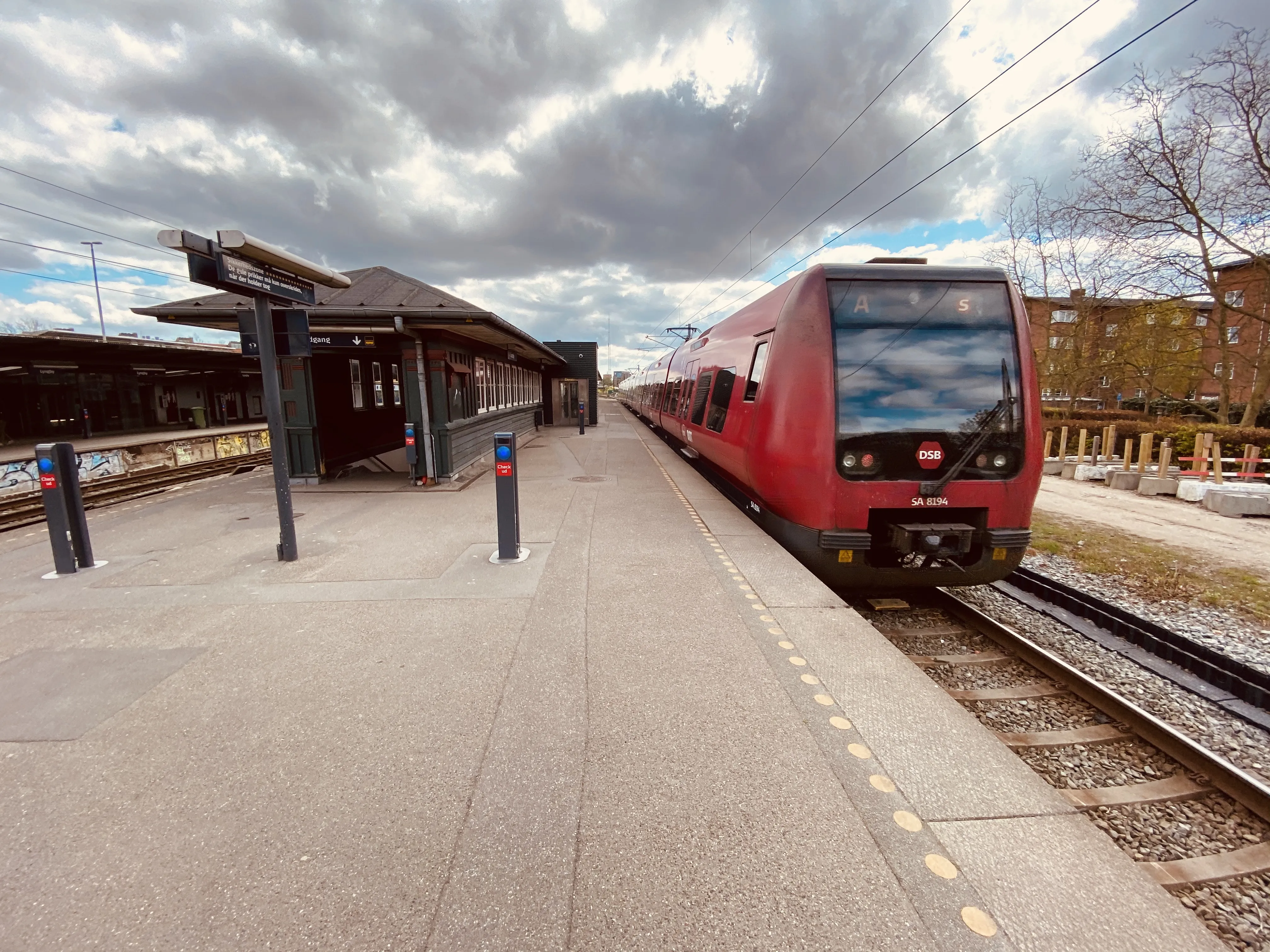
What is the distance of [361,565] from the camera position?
5391mm

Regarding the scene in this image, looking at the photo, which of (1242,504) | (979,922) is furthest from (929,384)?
(1242,504)

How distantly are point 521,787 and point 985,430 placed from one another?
4521mm

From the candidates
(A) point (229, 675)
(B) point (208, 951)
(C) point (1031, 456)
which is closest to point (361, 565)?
(A) point (229, 675)

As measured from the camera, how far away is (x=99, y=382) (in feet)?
63.5

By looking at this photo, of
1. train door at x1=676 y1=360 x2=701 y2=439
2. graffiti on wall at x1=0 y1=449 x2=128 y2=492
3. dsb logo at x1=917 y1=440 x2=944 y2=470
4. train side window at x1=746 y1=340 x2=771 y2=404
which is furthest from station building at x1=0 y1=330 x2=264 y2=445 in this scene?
dsb logo at x1=917 y1=440 x2=944 y2=470

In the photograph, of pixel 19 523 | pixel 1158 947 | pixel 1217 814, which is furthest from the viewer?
pixel 19 523

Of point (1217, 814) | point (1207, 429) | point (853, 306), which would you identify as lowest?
point (1217, 814)

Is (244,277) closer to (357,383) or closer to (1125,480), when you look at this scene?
(357,383)

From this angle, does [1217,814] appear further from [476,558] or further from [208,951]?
[476,558]

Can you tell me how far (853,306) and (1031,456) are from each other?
202 cm

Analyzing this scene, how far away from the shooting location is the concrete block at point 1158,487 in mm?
10867

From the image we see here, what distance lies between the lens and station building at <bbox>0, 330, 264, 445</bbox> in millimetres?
15953

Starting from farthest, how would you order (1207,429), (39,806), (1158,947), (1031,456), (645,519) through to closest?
(1207,429)
(645,519)
(1031,456)
(39,806)
(1158,947)

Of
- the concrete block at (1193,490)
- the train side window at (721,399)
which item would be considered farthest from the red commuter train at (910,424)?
the concrete block at (1193,490)
